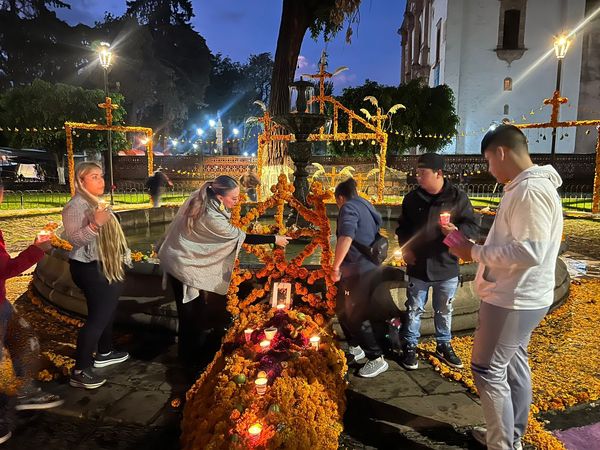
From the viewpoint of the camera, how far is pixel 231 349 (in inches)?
168

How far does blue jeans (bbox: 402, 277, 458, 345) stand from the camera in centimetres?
434

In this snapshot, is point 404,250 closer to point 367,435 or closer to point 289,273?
point 289,273

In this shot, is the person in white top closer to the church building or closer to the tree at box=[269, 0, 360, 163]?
the tree at box=[269, 0, 360, 163]

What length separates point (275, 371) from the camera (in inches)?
143

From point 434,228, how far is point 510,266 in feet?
5.43

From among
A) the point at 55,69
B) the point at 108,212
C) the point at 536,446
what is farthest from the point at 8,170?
the point at 536,446

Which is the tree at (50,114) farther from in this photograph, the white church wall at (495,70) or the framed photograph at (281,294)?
the framed photograph at (281,294)

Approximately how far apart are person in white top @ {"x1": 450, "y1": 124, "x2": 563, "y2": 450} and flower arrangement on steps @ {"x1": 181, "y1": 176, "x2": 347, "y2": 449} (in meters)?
1.13

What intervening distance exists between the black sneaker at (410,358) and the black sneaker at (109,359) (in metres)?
2.83

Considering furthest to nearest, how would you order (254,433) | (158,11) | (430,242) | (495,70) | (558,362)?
(158,11)
(495,70)
(558,362)
(430,242)
(254,433)

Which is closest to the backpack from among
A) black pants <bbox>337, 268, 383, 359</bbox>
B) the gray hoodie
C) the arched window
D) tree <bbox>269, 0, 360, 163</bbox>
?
black pants <bbox>337, 268, 383, 359</bbox>

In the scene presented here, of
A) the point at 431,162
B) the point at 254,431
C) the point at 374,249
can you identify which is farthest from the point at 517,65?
the point at 254,431

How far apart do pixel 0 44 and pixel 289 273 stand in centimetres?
4624

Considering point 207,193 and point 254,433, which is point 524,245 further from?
point 207,193
